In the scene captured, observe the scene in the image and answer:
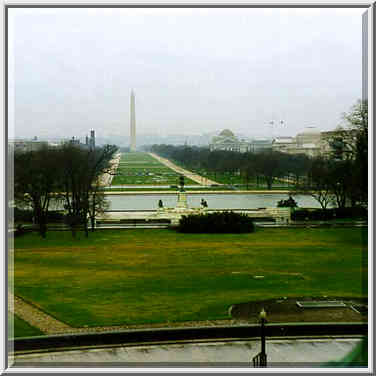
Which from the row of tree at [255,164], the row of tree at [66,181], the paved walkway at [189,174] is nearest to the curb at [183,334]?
the row of tree at [66,181]

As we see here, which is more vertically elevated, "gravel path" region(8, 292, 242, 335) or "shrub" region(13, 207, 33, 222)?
"shrub" region(13, 207, 33, 222)

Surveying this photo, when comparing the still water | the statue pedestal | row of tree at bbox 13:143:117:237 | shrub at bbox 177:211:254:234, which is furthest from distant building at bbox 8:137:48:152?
the still water

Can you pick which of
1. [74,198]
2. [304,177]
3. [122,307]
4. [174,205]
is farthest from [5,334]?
[304,177]

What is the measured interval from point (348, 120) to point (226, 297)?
6.90 meters

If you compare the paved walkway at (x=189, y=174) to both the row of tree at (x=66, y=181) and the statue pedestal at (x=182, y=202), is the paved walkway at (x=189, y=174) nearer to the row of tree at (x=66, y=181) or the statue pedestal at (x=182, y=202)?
the statue pedestal at (x=182, y=202)

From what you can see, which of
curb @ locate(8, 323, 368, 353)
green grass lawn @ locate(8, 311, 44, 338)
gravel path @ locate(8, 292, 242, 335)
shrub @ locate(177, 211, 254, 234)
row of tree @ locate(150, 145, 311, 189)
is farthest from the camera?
row of tree @ locate(150, 145, 311, 189)

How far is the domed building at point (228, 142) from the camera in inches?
597

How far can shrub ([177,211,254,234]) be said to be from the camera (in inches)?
613

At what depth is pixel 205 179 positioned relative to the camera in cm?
2469

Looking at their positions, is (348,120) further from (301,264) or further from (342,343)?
(342,343)

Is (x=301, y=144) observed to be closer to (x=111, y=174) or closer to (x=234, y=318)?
(x=111, y=174)

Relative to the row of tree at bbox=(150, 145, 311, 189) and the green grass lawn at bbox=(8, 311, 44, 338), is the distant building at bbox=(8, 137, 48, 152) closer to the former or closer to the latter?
the green grass lawn at bbox=(8, 311, 44, 338)

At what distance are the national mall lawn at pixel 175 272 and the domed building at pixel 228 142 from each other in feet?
8.09

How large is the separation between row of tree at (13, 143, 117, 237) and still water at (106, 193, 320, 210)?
2956 mm
